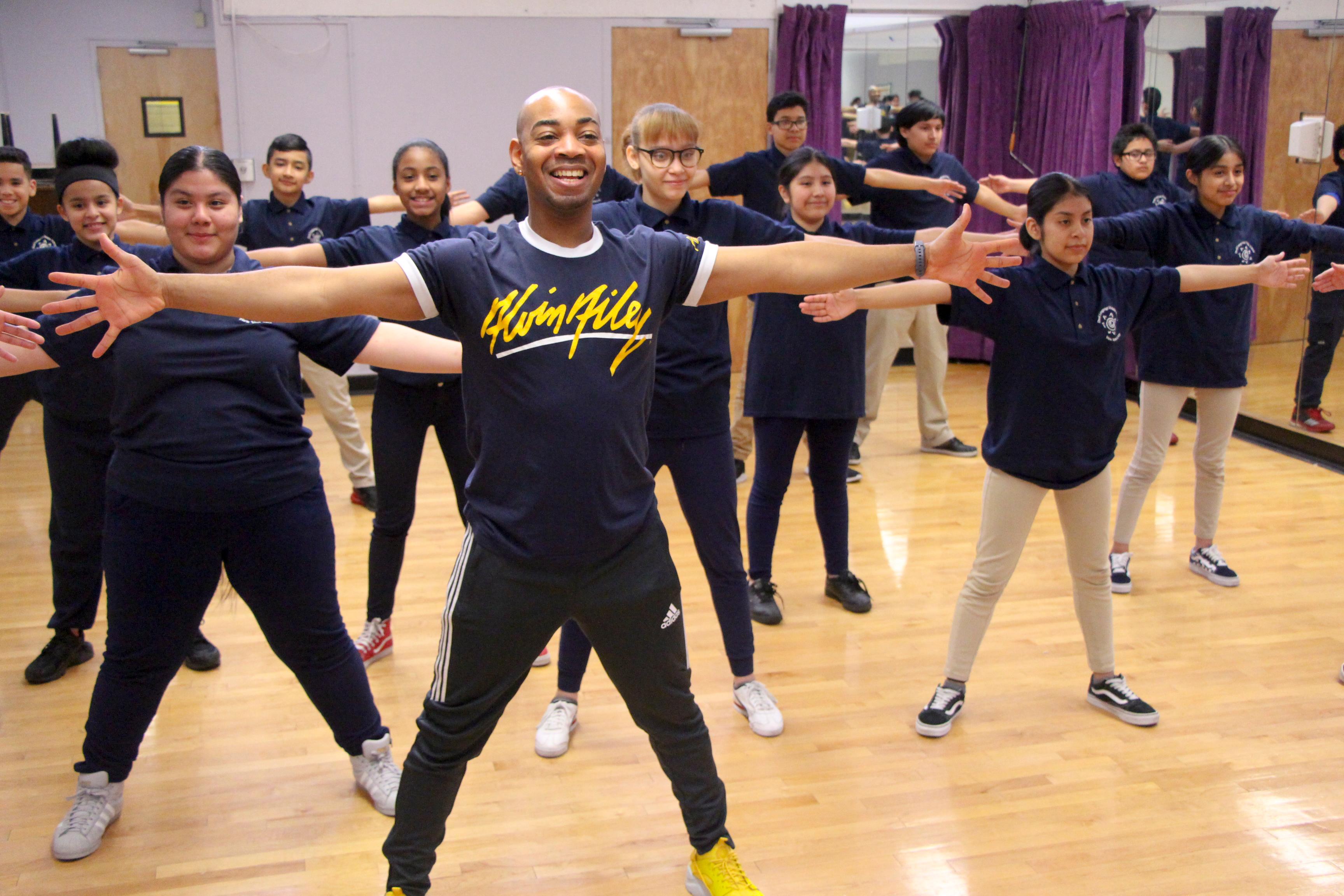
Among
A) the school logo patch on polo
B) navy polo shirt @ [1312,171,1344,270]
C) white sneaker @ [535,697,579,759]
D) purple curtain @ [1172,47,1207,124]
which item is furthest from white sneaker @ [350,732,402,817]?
purple curtain @ [1172,47,1207,124]

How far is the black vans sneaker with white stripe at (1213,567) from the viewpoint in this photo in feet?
13.9

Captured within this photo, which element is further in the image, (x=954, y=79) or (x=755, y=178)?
(x=954, y=79)

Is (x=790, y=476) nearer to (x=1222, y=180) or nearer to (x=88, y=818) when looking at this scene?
(x=1222, y=180)

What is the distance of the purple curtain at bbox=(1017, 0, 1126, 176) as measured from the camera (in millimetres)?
7098

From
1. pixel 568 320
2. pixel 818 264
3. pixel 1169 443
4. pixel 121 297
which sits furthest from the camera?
pixel 1169 443

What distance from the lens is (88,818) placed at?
8.64 feet

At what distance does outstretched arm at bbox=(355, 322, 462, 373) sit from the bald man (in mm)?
394

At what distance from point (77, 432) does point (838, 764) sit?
2.34 metres

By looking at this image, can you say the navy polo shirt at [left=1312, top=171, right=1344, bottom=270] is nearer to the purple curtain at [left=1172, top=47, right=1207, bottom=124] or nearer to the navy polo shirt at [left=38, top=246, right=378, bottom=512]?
the purple curtain at [left=1172, top=47, right=1207, bottom=124]

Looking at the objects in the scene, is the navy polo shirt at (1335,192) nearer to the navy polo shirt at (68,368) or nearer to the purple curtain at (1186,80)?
the purple curtain at (1186,80)

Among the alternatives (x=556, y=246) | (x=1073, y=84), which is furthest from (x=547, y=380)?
(x=1073, y=84)

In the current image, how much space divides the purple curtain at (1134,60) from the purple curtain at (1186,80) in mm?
234

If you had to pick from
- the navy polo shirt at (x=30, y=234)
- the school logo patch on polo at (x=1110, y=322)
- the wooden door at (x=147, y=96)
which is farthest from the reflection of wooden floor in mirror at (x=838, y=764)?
the wooden door at (x=147, y=96)

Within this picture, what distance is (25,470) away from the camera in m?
5.93
